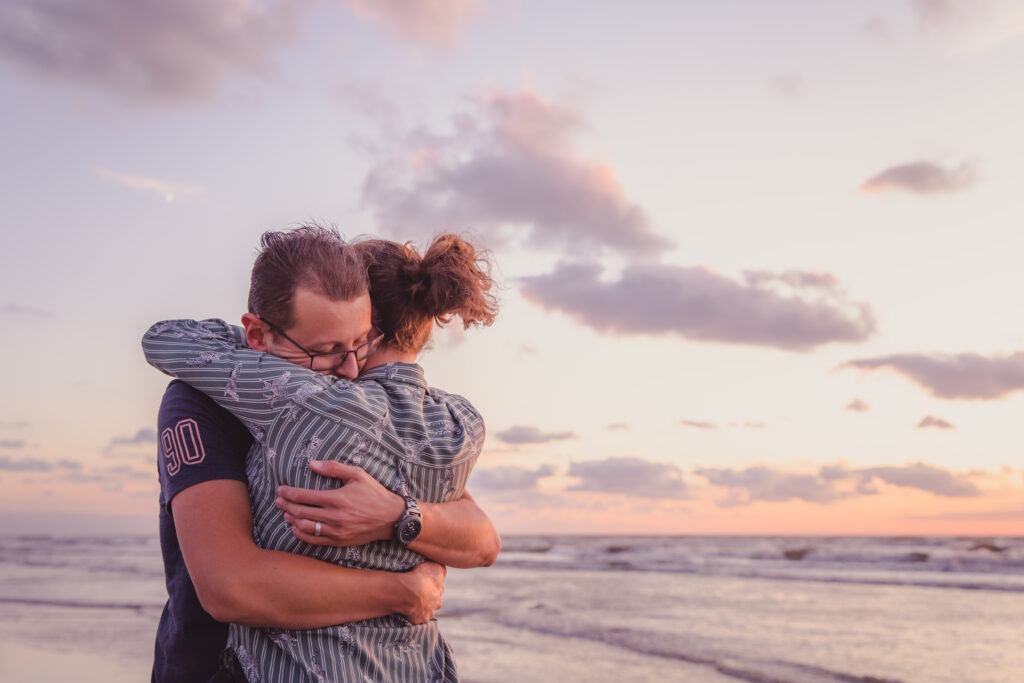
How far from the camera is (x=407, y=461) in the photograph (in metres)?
2.03

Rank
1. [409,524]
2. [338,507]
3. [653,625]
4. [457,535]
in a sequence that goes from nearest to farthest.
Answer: [338,507] < [409,524] < [457,535] < [653,625]

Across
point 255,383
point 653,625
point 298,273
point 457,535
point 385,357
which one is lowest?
point 653,625

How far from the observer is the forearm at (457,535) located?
2102 millimetres

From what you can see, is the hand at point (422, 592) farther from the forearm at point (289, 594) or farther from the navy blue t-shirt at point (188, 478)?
the navy blue t-shirt at point (188, 478)

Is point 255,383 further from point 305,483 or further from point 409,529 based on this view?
point 409,529

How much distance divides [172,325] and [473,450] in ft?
2.41

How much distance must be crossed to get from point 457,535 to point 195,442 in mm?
639

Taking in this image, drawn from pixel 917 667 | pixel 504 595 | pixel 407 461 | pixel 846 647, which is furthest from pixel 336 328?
pixel 504 595

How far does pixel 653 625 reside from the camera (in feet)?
30.8

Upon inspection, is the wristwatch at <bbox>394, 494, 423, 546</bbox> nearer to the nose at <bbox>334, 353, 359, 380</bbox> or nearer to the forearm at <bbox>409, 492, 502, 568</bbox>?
the forearm at <bbox>409, 492, 502, 568</bbox>

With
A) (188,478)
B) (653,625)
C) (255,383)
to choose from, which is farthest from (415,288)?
(653,625)

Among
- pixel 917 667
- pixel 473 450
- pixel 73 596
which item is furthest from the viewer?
pixel 73 596

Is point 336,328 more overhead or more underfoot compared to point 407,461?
more overhead

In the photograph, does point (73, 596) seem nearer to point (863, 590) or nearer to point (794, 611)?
point (794, 611)
